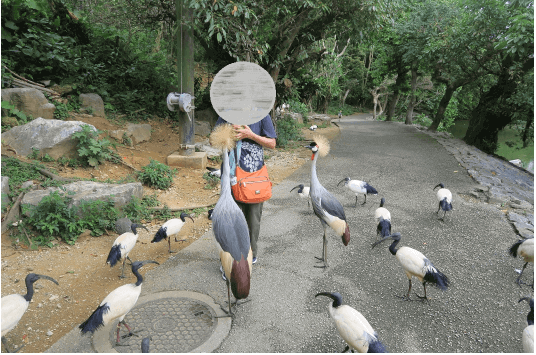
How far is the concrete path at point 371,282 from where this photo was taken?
9.95ft

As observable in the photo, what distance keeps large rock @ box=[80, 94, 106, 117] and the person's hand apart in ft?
22.0

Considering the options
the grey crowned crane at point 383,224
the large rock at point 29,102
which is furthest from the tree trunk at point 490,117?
the large rock at point 29,102

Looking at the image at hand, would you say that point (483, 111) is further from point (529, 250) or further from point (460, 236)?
point (529, 250)

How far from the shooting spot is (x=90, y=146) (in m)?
6.36

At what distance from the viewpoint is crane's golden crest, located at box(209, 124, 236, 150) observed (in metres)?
3.10

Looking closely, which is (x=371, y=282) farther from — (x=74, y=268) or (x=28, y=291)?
(x=74, y=268)

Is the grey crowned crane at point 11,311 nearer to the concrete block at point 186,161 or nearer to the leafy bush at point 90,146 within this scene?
the leafy bush at point 90,146

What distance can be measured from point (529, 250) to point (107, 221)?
17.6 ft

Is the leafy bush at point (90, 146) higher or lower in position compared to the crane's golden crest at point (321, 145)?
lower

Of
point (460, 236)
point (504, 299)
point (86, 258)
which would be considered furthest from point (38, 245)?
point (460, 236)

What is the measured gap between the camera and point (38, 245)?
4.34m

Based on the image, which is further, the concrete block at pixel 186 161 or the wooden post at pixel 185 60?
the concrete block at pixel 186 161

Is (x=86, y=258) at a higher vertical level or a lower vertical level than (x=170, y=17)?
lower

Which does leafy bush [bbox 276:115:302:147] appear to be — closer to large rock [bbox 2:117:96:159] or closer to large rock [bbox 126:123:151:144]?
large rock [bbox 126:123:151:144]
